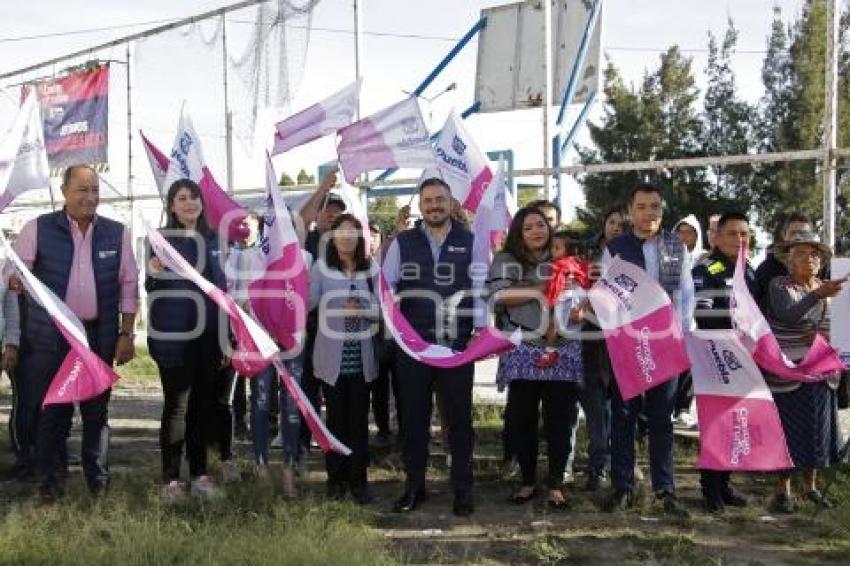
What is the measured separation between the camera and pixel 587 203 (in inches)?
1123

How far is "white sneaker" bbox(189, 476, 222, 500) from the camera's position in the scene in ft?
18.2

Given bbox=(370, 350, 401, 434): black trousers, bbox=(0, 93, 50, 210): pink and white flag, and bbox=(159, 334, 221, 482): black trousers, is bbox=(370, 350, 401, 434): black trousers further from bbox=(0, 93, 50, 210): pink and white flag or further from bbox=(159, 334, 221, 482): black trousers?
bbox=(0, 93, 50, 210): pink and white flag

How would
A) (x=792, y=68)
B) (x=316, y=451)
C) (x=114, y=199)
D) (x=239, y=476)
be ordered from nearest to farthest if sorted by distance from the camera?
(x=239, y=476), (x=316, y=451), (x=114, y=199), (x=792, y=68)

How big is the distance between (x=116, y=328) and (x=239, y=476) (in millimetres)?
1311

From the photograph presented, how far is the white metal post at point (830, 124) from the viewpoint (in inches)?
276

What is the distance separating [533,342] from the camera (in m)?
5.57

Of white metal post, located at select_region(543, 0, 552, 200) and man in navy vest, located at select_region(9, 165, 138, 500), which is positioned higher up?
white metal post, located at select_region(543, 0, 552, 200)

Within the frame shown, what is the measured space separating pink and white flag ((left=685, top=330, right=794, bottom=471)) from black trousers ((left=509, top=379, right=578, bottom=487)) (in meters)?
0.76

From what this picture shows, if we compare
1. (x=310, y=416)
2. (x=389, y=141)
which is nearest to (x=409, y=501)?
(x=310, y=416)

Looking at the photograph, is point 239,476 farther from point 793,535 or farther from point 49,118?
point 49,118

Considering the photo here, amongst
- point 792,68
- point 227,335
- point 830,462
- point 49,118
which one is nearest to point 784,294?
point 830,462

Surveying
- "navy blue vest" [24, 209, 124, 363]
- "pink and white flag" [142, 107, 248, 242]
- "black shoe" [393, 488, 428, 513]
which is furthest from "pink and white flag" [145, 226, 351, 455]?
"pink and white flag" [142, 107, 248, 242]

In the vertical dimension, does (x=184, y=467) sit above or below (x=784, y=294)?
below

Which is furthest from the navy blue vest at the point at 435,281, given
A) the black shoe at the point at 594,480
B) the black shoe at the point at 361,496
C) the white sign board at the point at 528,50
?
the white sign board at the point at 528,50
